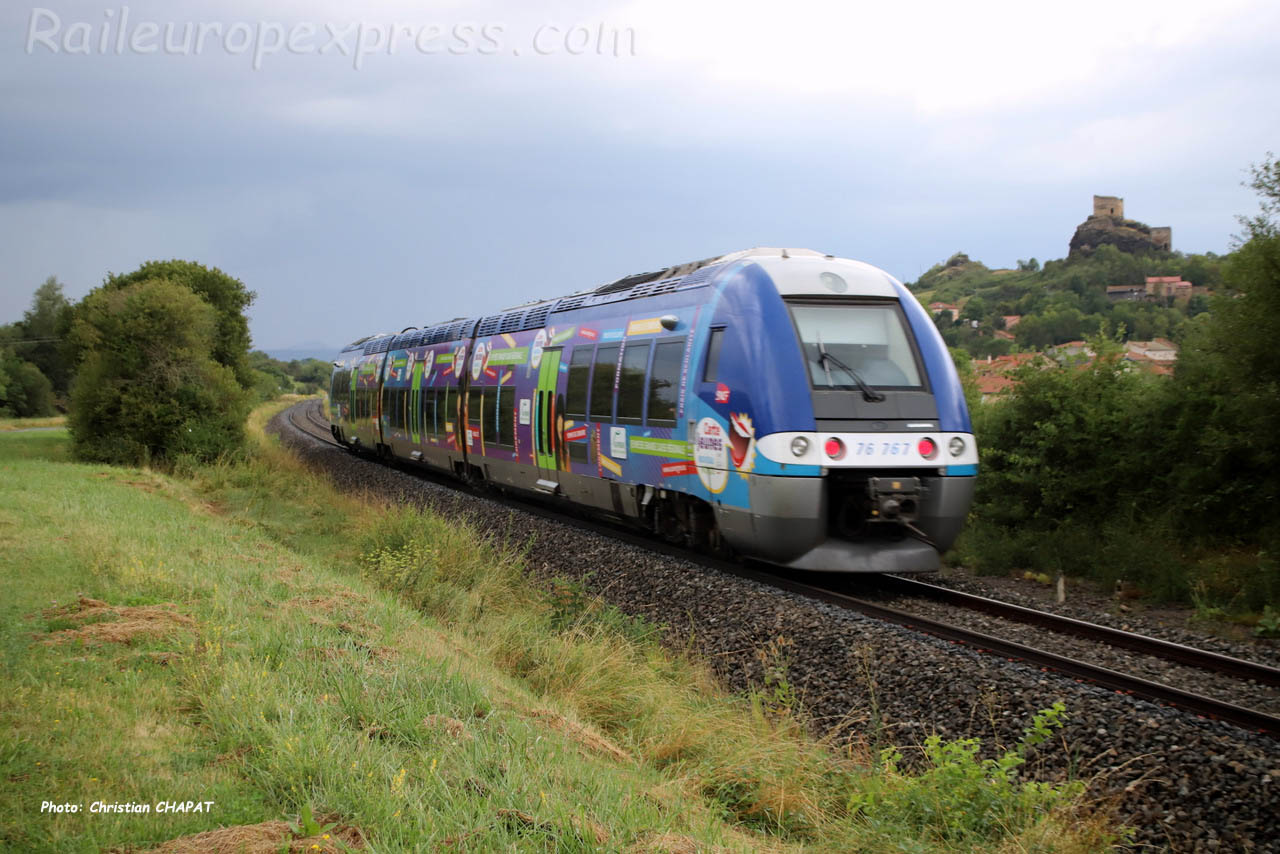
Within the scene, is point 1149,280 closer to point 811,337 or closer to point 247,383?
point 247,383

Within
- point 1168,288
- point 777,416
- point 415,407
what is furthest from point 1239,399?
point 1168,288

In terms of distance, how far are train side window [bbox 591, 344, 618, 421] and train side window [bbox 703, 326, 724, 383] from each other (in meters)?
2.45

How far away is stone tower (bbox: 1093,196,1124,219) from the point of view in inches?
4510

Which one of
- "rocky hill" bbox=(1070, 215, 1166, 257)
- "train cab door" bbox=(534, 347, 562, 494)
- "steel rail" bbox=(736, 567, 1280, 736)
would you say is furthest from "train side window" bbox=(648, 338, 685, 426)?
"rocky hill" bbox=(1070, 215, 1166, 257)

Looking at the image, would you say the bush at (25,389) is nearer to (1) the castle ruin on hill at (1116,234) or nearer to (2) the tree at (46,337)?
(2) the tree at (46,337)

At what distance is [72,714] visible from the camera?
186 inches

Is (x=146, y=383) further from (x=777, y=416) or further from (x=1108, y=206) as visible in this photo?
(x=1108, y=206)

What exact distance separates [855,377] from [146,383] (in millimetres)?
20800

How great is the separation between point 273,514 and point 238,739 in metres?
14.6

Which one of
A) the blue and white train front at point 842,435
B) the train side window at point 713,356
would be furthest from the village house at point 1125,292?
the train side window at point 713,356

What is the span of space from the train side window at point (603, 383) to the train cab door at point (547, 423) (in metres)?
1.39

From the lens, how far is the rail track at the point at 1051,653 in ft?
19.2

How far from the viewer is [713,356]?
10062mm

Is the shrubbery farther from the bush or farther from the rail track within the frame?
the bush
